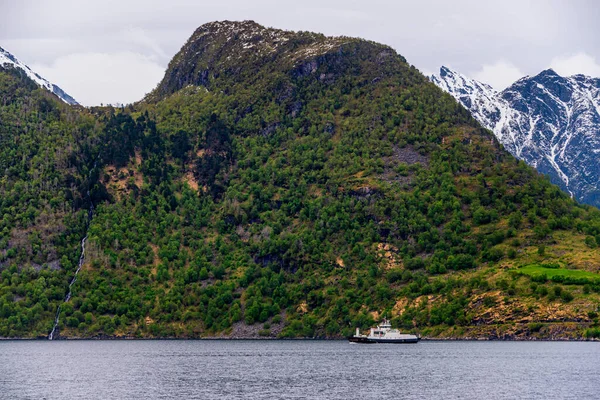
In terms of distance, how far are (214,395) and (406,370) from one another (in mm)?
48528

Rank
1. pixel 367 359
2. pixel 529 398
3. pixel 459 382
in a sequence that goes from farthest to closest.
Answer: pixel 367 359
pixel 459 382
pixel 529 398

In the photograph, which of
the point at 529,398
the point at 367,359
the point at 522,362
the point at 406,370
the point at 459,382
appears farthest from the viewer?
the point at 367,359

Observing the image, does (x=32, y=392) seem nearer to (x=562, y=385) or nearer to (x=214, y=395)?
(x=214, y=395)

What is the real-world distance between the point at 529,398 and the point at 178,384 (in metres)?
56.3

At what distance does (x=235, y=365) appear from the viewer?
612 ft

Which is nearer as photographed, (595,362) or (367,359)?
(595,362)

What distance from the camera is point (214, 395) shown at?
135000mm

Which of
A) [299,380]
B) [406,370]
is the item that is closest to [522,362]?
[406,370]

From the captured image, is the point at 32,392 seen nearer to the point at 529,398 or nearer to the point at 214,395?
the point at 214,395

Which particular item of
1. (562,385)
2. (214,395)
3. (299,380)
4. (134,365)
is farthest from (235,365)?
(562,385)

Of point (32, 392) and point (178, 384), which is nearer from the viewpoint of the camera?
point (32, 392)

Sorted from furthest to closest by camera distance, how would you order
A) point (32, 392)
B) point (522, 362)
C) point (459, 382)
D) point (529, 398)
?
point (522, 362)
point (459, 382)
point (32, 392)
point (529, 398)

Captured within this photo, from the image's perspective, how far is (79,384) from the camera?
493 ft

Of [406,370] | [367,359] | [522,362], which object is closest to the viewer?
[406,370]
